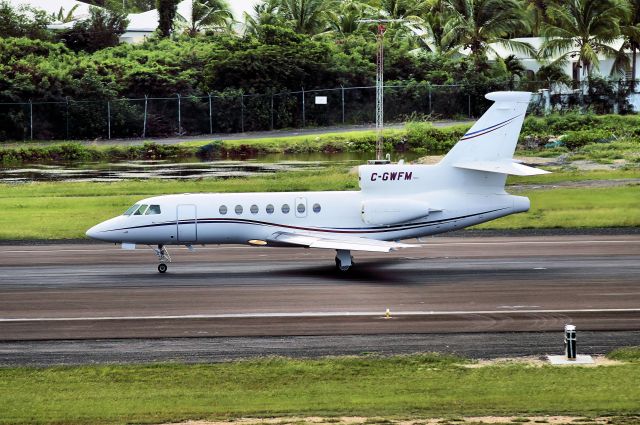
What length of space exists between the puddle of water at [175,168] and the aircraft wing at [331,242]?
2546 centimetres

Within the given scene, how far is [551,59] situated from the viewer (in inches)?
3698

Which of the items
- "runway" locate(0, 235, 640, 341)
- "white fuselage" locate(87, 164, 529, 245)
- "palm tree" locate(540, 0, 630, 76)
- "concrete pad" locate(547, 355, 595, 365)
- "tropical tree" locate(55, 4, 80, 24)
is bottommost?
"concrete pad" locate(547, 355, 595, 365)

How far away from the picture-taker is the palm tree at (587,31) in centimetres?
8519

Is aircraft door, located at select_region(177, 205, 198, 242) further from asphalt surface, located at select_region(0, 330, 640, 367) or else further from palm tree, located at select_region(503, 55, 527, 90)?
palm tree, located at select_region(503, 55, 527, 90)

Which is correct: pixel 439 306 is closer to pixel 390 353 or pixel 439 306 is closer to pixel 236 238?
pixel 390 353

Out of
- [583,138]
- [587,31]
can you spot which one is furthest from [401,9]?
[583,138]

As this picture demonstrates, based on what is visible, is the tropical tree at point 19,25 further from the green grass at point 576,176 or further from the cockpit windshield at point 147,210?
the cockpit windshield at point 147,210

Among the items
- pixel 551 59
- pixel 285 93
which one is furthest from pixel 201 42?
pixel 551 59

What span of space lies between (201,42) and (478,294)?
7319 cm

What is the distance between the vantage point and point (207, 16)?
113062 millimetres

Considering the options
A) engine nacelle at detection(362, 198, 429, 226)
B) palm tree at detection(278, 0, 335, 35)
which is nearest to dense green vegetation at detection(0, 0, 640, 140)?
palm tree at detection(278, 0, 335, 35)

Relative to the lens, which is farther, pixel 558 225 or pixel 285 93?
pixel 285 93

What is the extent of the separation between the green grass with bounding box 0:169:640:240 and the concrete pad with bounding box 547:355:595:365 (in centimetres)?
2169

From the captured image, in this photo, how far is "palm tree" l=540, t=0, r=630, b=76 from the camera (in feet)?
279
